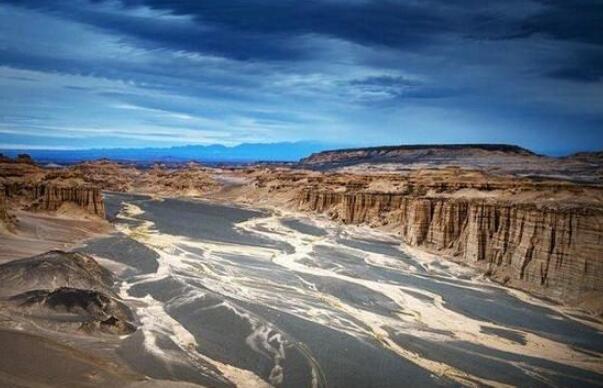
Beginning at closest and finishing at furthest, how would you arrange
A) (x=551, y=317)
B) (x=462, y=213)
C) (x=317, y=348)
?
(x=317, y=348) → (x=551, y=317) → (x=462, y=213)

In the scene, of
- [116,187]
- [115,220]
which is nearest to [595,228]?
[115,220]

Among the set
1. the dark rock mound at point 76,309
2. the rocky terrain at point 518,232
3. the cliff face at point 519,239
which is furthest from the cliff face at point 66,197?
the dark rock mound at point 76,309

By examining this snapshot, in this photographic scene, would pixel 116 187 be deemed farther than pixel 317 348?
Yes

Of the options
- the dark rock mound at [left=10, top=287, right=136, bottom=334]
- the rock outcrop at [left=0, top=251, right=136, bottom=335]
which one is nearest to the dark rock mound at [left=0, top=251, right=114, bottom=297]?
the rock outcrop at [left=0, top=251, right=136, bottom=335]

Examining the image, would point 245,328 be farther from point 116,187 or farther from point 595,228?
point 116,187

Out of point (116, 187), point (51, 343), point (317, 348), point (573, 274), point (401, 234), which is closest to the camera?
point (51, 343)

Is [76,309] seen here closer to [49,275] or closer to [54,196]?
[49,275]

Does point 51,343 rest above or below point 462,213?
below
